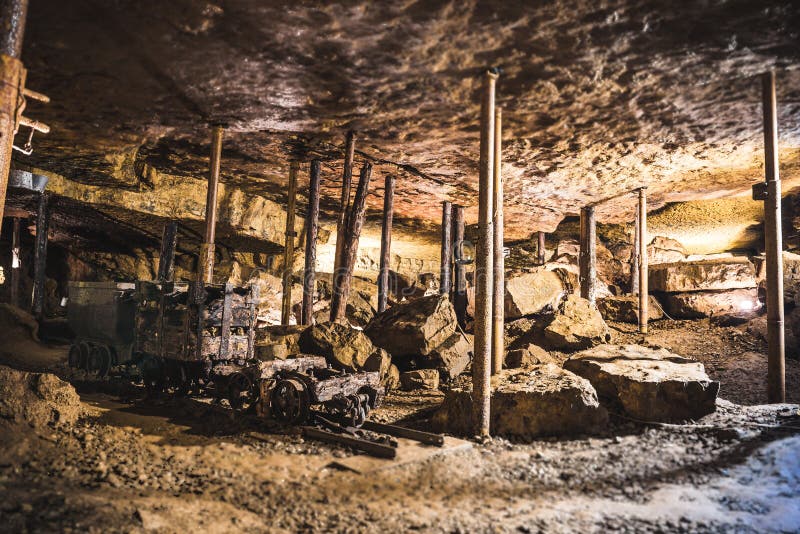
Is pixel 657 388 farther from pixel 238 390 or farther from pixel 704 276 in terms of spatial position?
pixel 704 276

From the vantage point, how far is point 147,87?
740 centimetres

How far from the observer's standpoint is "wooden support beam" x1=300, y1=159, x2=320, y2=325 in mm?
10047

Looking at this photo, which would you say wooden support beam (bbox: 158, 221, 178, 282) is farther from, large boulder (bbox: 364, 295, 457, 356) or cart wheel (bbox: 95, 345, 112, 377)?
large boulder (bbox: 364, 295, 457, 356)

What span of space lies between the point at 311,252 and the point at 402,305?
2.20m

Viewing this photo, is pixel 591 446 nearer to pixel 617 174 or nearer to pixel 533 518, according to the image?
pixel 533 518

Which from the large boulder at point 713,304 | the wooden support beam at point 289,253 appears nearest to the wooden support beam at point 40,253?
the wooden support beam at point 289,253

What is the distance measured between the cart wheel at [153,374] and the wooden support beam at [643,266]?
34.1ft

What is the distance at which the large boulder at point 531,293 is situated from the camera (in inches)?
478

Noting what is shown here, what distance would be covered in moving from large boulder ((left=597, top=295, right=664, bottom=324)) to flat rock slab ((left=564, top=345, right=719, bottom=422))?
6635 millimetres

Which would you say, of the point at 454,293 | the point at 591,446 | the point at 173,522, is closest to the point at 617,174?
the point at 454,293

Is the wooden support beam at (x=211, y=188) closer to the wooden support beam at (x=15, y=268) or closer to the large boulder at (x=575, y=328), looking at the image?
the large boulder at (x=575, y=328)

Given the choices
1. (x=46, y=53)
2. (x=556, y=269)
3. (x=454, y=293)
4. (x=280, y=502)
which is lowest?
(x=280, y=502)

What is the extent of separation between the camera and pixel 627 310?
44.2 feet

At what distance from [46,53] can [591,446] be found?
837cm
